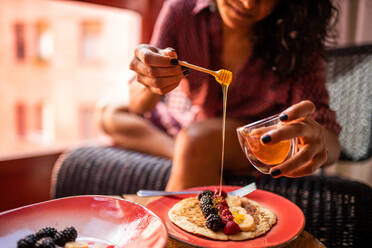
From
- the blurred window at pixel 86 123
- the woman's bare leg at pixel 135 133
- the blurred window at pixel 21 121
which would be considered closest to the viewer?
the woman's bare leg at pixel 135 133

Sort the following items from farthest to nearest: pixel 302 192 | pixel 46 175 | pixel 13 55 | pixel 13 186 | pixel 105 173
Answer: pixel 13 55, pixel 46 175, pixel 13 186, pixel 105 173, pixel 302 192

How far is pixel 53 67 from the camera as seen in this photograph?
4059 millimetres

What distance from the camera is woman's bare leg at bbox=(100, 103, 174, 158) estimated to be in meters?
1.68

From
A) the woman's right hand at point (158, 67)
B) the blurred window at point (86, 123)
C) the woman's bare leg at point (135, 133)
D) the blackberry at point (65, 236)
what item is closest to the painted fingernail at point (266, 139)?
the woman's right hand at point (158, 67)

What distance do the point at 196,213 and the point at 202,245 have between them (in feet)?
0.54

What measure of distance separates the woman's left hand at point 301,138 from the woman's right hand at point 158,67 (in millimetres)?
305

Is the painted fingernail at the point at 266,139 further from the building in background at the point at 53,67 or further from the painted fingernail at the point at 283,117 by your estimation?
the building in background at the point at 53,67

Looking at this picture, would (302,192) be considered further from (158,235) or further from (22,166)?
(22,166)

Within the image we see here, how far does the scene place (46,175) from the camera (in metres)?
2.03

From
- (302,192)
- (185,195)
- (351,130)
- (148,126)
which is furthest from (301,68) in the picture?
(148,126)

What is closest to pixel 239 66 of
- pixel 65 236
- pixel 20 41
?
pixel 65 236

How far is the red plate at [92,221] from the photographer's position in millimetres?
616

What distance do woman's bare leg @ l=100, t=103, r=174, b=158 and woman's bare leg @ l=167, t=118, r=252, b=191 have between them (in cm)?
44

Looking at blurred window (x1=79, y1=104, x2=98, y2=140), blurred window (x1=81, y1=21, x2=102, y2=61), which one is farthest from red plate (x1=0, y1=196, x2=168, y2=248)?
blurred window (x1=81, y1=21, x2=102, y2=61)
